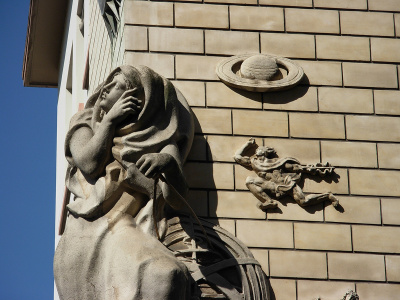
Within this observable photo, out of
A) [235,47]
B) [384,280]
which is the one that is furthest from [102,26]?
[384,280]

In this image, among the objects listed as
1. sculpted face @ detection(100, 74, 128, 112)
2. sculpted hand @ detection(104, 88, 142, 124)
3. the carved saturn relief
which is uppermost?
the carved saturn relief

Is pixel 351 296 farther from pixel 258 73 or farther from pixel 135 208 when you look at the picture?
pixel 258 73

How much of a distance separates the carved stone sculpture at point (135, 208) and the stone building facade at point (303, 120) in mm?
480

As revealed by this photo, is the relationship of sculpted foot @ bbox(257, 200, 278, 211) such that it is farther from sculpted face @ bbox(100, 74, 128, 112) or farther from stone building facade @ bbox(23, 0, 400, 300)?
sculpted face @ bbox(100, 74, 128, 112)

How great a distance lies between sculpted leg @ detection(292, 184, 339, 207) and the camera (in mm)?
15492

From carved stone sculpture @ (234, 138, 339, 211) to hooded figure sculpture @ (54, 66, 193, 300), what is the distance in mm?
837

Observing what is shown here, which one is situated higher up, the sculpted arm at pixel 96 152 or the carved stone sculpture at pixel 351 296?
the sculpted arm at pixel 96 152

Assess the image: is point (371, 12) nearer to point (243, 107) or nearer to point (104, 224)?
point (243, 107)

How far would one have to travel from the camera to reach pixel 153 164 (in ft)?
46.1

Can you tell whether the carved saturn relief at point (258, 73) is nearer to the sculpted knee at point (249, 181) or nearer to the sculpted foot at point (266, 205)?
the sculpted knee at point (249, 181)

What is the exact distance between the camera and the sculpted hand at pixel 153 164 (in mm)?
14031

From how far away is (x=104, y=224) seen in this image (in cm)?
1459

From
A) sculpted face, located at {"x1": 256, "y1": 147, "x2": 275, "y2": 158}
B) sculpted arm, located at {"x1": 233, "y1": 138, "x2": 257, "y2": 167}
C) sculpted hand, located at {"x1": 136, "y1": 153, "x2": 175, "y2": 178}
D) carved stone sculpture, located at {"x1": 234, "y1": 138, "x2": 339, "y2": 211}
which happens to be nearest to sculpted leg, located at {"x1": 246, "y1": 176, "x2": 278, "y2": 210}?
carved stone sculpture, located at {"x1": 234, "y1": 138, "x2": 339, "y2": 211}

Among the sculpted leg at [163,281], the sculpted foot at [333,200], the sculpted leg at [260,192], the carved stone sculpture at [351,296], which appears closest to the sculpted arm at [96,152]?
the sculpted leg at [163,281]
